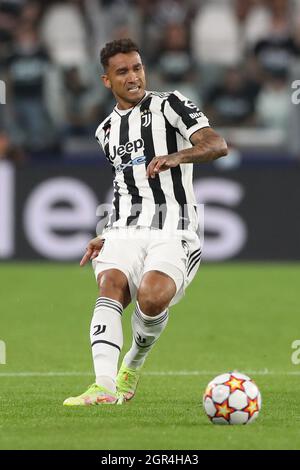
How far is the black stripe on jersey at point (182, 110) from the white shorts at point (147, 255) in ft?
2.20

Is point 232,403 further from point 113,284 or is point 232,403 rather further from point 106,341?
point 113,284

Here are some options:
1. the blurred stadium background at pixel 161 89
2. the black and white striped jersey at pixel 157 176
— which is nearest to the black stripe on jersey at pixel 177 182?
the black and white striped jersey at pixel 157 176

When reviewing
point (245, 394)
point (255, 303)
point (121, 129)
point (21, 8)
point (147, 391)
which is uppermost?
point (21, 8)

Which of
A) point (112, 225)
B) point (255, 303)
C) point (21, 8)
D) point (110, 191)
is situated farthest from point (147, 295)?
point (21, 8)

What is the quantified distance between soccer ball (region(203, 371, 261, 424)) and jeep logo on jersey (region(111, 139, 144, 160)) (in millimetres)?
1782

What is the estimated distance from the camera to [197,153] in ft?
21.9

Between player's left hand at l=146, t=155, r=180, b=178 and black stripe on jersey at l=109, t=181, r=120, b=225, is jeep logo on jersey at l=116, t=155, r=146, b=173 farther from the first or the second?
player's left hand at l=146, t=155, r=180, b=178

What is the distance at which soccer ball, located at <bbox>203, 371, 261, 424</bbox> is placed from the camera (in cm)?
602

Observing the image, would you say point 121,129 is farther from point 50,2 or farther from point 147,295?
point 50,2

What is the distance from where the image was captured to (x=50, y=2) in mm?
18766

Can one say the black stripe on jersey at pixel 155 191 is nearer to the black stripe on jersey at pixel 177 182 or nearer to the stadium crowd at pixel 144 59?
the black stripe on jersey at pixel 177 182

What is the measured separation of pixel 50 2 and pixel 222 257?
215 inches

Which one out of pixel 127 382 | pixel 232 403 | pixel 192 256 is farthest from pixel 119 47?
pixel 232 403

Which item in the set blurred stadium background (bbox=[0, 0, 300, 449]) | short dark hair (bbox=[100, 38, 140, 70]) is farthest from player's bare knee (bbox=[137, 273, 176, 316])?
blurred stadium background (bbox=[0, 0, 300, 449])
